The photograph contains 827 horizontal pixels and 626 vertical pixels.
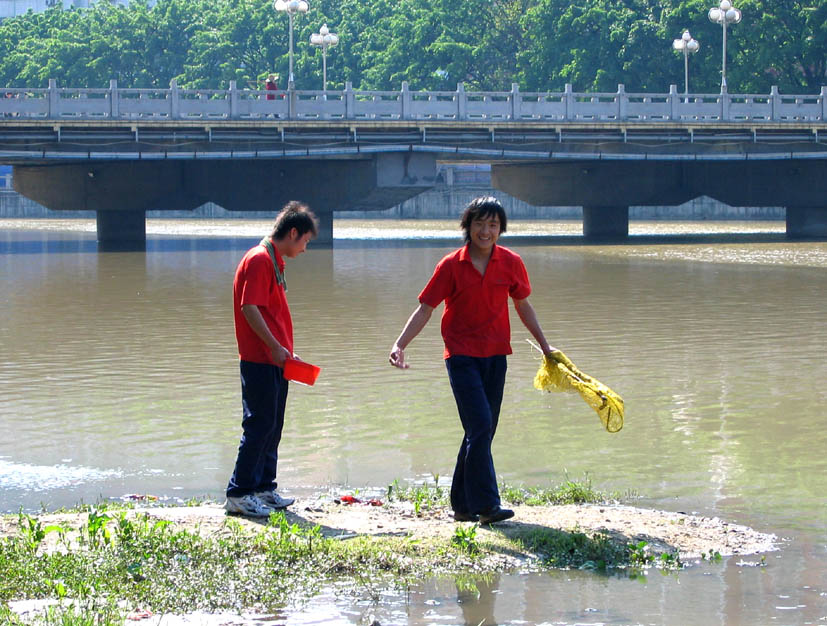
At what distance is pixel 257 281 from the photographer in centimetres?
770

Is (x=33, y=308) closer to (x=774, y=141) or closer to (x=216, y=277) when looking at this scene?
(x=216, y=277)

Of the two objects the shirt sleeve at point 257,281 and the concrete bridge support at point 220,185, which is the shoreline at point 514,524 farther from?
the concrete bridge support at point 220,185

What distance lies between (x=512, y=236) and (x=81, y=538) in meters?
45.8

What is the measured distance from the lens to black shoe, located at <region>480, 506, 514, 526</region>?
7547mm

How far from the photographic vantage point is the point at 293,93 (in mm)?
42406

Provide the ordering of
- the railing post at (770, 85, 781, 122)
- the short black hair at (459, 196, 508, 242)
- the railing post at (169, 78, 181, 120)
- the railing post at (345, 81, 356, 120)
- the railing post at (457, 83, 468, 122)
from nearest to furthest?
the short black hair at (459, 196, 508, 242)
the railing post at (169, 78, 181, 120)
the railing post at (345, 81, 356, 120)
the railing post at (457, 83, 468, 122)
the railing post at (770, 85, 781, 122)

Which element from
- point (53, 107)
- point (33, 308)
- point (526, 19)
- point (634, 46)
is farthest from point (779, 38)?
point (33, 308)

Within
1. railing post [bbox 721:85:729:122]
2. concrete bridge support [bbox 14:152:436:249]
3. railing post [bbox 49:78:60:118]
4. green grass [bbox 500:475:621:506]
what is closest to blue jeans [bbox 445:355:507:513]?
green grass [bbox 500:475:621:506]

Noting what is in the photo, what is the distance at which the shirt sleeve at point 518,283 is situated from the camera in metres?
7.80

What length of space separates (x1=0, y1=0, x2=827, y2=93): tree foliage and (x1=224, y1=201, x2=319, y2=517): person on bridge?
61.1 meters

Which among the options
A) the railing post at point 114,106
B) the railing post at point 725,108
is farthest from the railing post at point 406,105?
the railing post at point 725,108

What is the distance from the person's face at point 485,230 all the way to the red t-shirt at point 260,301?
1.07m

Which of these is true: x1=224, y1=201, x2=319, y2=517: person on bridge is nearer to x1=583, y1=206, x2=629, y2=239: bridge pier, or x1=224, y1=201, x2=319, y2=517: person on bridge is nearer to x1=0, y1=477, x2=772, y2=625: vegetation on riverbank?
x1=0, y1=477, x2=772, y2=625: vegetation on riverbank

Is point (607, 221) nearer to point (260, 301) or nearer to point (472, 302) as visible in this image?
point (472, 302)
